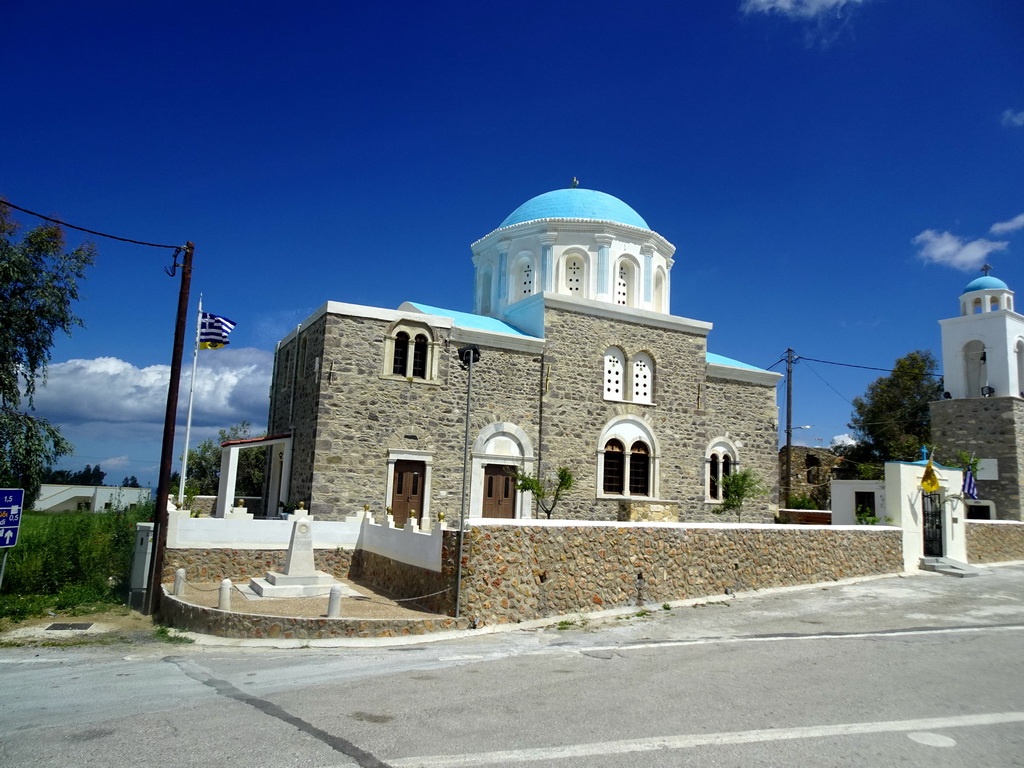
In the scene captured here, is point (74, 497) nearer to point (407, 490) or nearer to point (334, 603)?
point (407, 490)

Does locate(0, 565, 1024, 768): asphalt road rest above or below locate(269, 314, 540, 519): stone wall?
below

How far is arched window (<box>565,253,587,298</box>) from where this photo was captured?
23.3 metres

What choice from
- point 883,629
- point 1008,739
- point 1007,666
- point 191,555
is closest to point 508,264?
point 191,555

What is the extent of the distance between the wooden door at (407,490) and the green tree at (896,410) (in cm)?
2628

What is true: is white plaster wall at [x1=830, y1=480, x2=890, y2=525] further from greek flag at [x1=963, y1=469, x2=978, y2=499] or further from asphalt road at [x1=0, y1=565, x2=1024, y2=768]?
asphalt road at [x1=0, y1=565, x2=1024, y2=768]

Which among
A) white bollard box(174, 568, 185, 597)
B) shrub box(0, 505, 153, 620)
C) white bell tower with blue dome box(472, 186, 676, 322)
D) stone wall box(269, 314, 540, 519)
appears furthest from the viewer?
white bell tower with blue dome box(472, 186, 676, 322)

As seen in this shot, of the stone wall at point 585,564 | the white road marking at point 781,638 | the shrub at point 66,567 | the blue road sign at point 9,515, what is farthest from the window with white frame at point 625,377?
the blue road sign at point 9,515

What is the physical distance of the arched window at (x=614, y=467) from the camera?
21328mm

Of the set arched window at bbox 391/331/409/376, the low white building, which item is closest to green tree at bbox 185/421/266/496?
the low white building

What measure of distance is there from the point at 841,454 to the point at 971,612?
83.1 ft

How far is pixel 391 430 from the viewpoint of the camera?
1842cm

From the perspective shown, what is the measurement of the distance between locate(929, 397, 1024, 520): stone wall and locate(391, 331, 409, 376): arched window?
69.3 ft

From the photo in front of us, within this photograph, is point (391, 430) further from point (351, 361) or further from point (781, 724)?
point (781, 724)

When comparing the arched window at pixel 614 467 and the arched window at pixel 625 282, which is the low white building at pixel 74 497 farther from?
the arched window at pixel 625 282
